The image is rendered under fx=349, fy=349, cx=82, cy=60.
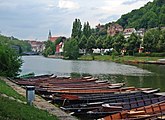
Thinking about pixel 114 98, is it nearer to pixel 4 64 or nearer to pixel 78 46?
pixel 4 64

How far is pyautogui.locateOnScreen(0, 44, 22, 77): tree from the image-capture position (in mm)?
36938

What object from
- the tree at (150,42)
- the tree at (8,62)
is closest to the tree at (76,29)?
the tree at (150,42)

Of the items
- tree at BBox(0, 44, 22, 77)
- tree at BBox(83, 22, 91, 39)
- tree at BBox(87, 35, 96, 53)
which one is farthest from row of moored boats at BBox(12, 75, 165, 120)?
tree at BBox(83, 22, 91, 39)

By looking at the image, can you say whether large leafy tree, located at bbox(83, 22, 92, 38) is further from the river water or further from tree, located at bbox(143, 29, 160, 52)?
the river water

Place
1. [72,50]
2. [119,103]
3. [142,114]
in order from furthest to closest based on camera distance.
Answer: [72,50]
[119,103]
[142,114]

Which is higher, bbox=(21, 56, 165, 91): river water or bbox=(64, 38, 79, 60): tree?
bbox=(64, 38, 79, 60): tree

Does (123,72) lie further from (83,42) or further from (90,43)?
(83,42)

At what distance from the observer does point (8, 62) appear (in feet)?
122

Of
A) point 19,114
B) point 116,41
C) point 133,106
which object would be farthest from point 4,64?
point 116,41

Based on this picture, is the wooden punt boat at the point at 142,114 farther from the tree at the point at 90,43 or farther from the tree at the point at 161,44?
the tree at the point at 90,43

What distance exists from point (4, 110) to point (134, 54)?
335ft

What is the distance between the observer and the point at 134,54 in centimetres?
11256

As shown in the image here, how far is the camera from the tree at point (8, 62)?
36938 millimetres

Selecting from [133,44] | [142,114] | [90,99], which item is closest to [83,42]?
[133,44]
